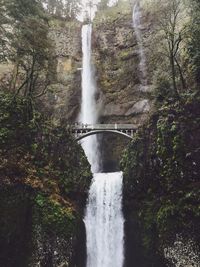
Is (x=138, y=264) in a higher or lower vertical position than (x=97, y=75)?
lower

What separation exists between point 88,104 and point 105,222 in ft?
56.5

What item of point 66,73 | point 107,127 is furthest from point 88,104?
point 107,127

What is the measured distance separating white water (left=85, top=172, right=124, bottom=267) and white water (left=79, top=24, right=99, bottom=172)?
10.7 metres

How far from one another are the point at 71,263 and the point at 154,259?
4621mm

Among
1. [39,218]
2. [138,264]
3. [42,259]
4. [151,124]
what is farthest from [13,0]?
[138,264]

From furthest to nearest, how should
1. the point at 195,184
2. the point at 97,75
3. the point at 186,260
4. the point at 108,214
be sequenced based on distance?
the point at 97,75 < the point at 108,214 < the point at 195,184 < the point at 186,260

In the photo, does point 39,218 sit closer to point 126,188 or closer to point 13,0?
point 126,188

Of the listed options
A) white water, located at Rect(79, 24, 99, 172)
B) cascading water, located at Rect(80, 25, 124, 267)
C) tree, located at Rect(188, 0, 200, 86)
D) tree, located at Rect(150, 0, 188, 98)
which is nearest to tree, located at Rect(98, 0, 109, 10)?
white water, located at Rect(79, 24, 99, 172)

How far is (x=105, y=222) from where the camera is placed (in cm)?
2262

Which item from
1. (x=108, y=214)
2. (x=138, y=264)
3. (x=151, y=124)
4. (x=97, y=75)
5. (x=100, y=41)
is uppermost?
(x=100, y=41)

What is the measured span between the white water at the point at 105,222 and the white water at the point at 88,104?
10749mm

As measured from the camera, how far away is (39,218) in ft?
64.1

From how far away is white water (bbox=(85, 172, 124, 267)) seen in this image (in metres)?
21.5

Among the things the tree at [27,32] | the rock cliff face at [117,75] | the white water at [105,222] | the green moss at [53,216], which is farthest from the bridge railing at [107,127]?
the green moss at [53,216]
